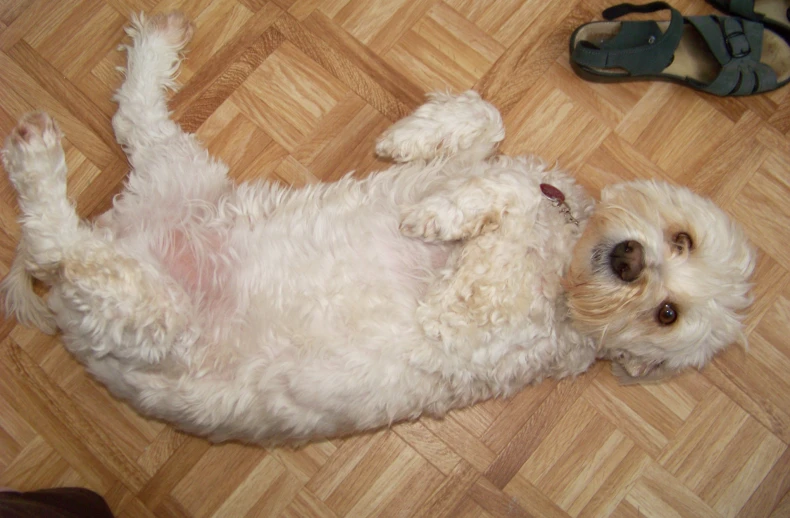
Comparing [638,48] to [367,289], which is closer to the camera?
[367,289]

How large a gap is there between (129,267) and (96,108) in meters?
0.85

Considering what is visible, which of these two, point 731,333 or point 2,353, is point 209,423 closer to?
point 2,353

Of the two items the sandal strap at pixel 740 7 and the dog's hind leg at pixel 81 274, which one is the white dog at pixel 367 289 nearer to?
the dog's hind leg at pixel 81 274

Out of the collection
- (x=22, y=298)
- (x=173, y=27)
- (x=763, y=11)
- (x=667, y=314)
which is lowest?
(x=667, y=314)

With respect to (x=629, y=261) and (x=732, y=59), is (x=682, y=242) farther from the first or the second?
(x=732, y=59)

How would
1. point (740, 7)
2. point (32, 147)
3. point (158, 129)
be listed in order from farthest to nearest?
1. point (740, 7)
2. point (158, 129)
3. point (32, 147)

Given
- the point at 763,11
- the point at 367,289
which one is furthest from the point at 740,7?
the point at 367,289

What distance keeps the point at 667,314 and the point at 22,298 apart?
1.92 meters

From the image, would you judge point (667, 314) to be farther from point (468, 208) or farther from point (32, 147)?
point (32, 147)

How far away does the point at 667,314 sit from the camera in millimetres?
1538

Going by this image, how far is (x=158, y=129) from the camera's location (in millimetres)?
1879

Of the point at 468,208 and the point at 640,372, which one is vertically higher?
the point at 468,208

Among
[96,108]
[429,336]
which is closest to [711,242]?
[429,336]

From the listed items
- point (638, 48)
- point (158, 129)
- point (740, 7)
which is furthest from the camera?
point (740, 7)
